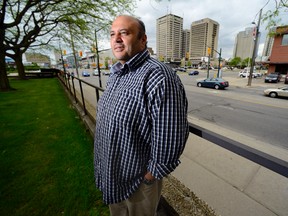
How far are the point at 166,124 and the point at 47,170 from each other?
2655 mm

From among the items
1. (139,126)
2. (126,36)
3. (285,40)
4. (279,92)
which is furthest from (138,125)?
(285,40)

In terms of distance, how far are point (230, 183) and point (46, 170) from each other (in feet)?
10.8


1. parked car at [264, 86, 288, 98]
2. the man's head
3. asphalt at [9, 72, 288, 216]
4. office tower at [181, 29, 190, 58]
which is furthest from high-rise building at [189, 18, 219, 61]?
the man's head

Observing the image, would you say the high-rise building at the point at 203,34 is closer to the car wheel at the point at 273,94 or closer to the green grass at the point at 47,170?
the car wheel at the point at 273,94

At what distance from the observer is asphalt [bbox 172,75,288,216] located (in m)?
2.34

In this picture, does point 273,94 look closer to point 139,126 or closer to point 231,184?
point 231,184

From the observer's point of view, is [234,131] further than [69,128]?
Yes

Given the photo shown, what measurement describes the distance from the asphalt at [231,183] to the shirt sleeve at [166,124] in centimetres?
194

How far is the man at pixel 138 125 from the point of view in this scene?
3.12 feet

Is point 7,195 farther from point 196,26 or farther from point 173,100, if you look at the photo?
point 196,26

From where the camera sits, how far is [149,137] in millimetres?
1068

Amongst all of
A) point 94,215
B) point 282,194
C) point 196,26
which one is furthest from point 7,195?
point 196,26

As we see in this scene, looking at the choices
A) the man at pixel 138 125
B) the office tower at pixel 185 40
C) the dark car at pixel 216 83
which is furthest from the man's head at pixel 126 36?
the office tower at pixel 185 40

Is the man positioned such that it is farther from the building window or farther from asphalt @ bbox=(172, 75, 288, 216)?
the building window
